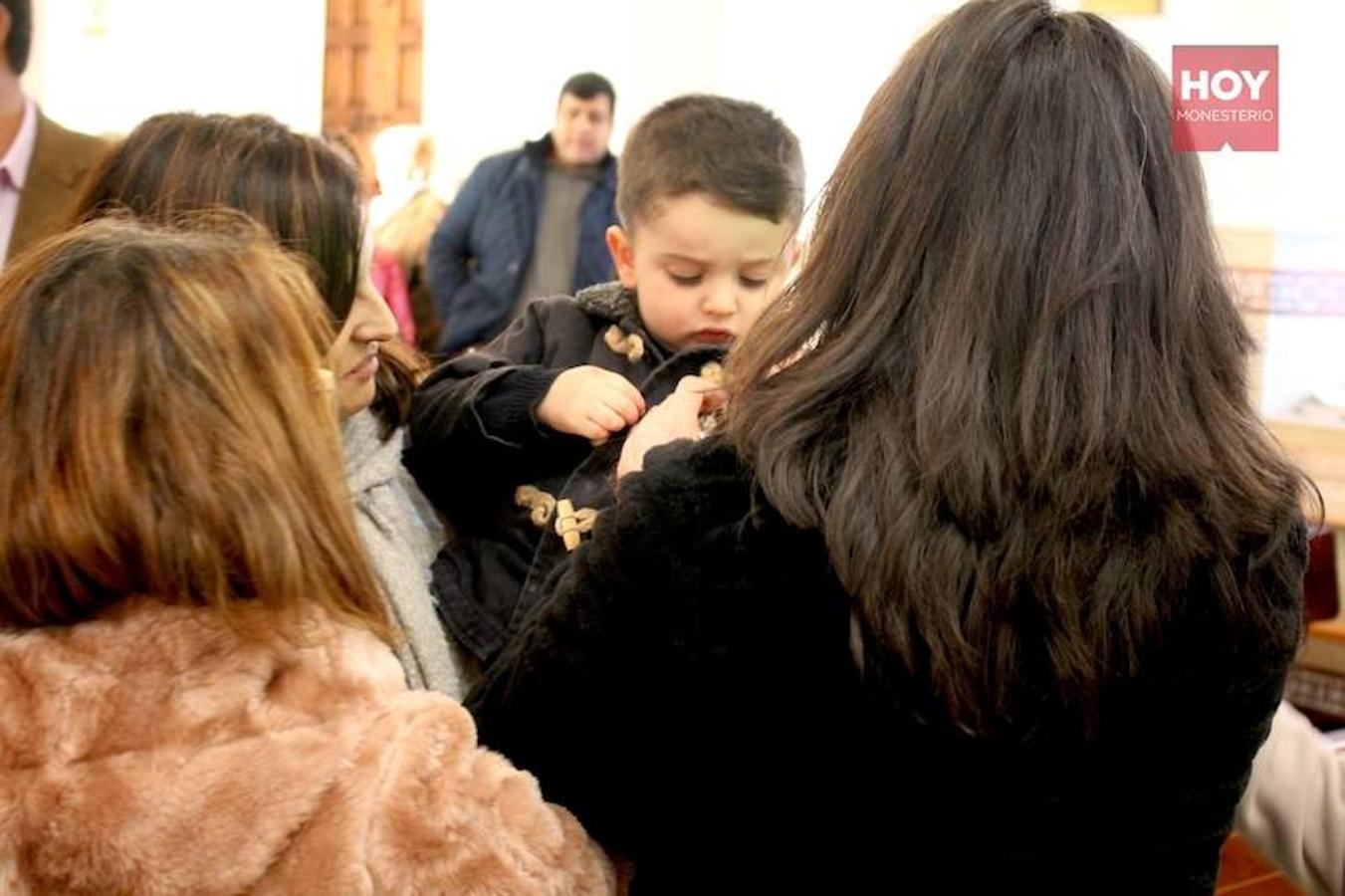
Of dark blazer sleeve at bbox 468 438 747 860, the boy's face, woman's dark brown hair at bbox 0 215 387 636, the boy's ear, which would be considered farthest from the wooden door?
dark blazer sleeve at bbox 468 438 747 860

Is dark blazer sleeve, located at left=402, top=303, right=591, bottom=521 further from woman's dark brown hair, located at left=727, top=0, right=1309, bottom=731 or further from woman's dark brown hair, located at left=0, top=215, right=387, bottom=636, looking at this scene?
woman's dark brown hair, located at left=727, top=0, right=1309, bottom=731

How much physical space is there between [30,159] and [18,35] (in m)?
0.26

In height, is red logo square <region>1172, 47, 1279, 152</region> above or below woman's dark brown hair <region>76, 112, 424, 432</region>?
above

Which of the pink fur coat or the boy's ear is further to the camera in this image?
the boy's ear

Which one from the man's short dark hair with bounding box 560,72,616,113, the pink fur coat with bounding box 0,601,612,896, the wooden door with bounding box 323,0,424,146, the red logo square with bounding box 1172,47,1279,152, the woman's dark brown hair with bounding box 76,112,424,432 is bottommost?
the pink fur coat with bounding box 0,601,612,896

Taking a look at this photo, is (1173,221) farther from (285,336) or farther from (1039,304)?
(285,336)

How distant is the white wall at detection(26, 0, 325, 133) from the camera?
573 cm

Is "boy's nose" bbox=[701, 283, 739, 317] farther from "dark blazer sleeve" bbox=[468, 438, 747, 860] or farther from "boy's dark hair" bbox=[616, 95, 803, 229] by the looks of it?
"dark blazer sleeve" bbox=[468, 438, 747, 860]

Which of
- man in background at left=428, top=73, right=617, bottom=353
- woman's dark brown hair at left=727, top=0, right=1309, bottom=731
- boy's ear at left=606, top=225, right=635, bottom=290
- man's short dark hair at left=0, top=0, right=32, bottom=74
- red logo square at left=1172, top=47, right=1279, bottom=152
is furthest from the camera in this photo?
man in background at left=428, top=73, right=617, bottom=353

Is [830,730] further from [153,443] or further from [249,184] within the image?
[249,184]

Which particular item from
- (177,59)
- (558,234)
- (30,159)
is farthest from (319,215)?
(177,59)

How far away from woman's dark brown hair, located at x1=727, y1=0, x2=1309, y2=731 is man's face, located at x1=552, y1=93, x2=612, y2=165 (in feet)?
12.5

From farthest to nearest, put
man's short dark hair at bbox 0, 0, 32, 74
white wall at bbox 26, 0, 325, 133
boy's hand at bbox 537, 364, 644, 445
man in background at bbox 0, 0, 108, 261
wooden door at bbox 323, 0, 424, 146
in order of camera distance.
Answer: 1. wooden door at bbox 323, 0, 424, 146
2. white wall at bbox 26, 0, 325, 133
3. man's short dark hair at bbox 0, 0, 32, 74
4. man in background at bbox 0, 0, 108, 261
5. boy's hand at bbox 537, 364, 644, 445

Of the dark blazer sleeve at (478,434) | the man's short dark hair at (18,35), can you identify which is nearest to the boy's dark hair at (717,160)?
the dark blazer sleeve at (478,434)
